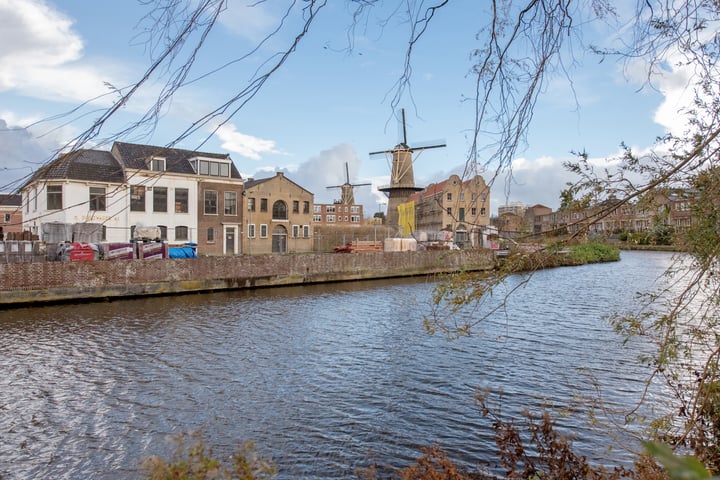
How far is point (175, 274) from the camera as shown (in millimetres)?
23922

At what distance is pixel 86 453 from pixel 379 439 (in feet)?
14.4

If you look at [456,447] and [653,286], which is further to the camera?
[653,286]

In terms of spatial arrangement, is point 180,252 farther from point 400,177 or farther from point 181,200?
point 400,177

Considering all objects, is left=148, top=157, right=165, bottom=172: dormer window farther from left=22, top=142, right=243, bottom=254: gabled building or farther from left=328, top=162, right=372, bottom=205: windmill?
left=328, top=162, right=372, bottom=205: windmill

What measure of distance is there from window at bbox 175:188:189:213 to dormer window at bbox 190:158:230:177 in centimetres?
202

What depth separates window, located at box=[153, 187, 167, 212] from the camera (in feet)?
108

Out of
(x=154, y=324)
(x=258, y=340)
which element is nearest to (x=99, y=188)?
(x=154, y=324)

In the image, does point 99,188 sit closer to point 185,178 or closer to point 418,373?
point 185,178

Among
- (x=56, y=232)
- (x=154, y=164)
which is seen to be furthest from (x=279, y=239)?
(x=154, y=164)

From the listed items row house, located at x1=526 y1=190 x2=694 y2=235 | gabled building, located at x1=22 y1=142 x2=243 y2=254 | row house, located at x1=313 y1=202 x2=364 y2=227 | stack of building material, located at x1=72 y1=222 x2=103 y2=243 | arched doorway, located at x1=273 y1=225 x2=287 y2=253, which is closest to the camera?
row house, located at x1=526 y1=190 x2=694 y2=235

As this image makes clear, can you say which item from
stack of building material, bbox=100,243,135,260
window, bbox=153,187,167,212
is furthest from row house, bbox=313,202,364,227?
stack of building material, bbox=100,243,135,260

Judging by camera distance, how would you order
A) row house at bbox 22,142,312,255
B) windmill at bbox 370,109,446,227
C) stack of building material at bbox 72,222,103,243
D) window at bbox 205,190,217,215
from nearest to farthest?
stack of building material at bbox 72,222,103,243 → row house at bbox 22,142,312,255 → window at bbox 205,190,217,215 → windmill at bbox 370,109,446,227

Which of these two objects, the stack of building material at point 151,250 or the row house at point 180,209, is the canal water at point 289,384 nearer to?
the stack of building material at point 151,250

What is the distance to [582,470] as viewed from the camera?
186 inches
